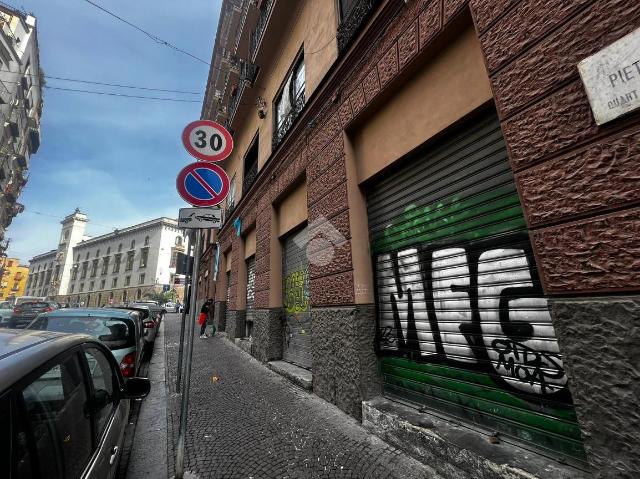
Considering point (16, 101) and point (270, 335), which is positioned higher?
point (16, 101)

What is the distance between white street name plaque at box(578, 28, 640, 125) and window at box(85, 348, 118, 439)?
3557 mm

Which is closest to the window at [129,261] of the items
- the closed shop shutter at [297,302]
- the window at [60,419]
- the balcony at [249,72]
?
the balcony at [249,72]

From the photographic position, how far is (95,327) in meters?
4.54

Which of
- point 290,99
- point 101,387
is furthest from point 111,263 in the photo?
point 101,387

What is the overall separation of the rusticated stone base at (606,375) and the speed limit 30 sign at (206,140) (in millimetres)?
3538

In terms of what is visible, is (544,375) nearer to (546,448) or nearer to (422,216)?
(546,448)

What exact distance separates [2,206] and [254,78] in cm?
4131

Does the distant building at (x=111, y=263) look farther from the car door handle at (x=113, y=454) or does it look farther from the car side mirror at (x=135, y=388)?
the car door handle at (x=113, y=454)

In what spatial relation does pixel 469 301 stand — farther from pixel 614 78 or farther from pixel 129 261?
pixel 129 261

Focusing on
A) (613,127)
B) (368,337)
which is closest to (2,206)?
(368,337)

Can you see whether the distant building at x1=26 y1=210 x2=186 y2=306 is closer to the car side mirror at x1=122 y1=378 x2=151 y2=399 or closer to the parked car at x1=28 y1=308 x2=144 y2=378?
the parked car at x1=28 y1=308 x2=144 y2=378

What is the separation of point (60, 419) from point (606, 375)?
9.43ft

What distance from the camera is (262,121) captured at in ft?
30.5

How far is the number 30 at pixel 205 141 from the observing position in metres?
3.45
